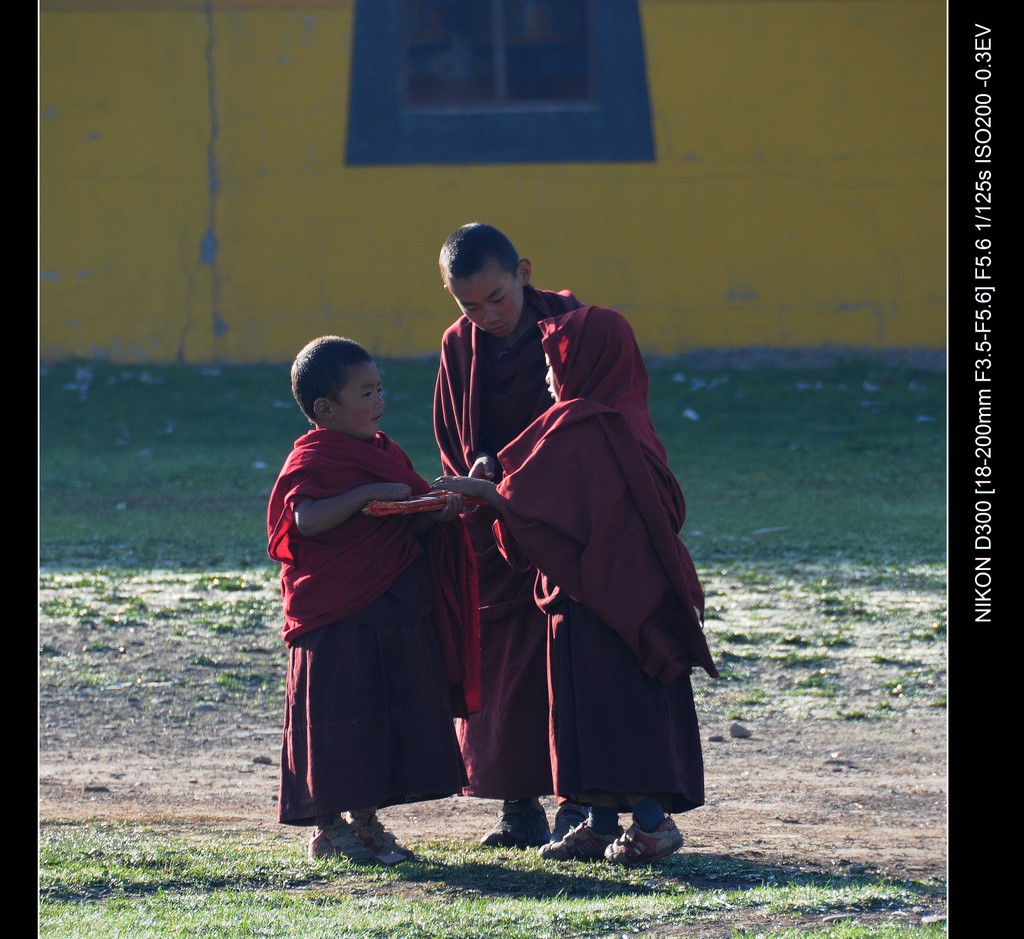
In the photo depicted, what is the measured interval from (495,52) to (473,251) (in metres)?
10.1

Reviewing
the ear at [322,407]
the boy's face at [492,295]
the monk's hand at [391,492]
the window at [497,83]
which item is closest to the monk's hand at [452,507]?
the monk's hand at [391,492]

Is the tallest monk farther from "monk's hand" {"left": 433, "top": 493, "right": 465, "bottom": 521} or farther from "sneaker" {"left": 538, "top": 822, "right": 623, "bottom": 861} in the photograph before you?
"monk's hand" {"left": 433, "top": 493, "right": 465, "bottom": 521}

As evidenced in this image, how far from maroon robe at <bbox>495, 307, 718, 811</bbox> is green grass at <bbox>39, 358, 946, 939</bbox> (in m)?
0.32

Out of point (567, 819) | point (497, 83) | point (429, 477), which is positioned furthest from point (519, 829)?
point (497, 83)

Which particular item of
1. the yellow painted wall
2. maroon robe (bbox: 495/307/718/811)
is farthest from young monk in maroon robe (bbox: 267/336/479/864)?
the yellow painted wall

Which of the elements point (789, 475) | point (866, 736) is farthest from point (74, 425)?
point (866, 736)

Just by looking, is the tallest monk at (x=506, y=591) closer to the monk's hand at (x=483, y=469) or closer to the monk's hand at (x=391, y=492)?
the monk's hand at (x=483, y=469)

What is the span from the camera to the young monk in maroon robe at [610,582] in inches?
165

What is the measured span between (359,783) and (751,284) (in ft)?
34.8

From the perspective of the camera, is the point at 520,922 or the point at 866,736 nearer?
the point at 520,922

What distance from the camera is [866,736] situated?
5984 mm

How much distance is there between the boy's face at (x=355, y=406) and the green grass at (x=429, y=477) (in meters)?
1.21
